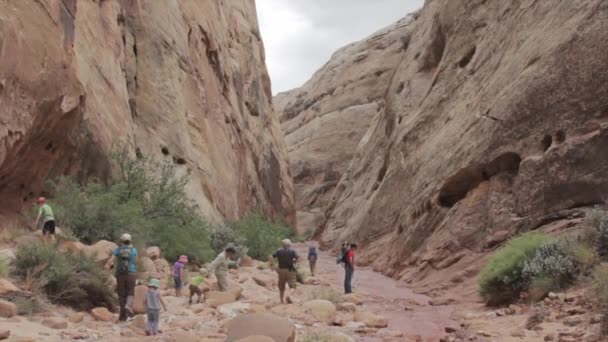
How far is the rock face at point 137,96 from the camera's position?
1221 centimetres

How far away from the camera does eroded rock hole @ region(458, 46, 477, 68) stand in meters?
22.4

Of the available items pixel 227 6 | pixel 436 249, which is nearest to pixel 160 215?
pixel 436 249

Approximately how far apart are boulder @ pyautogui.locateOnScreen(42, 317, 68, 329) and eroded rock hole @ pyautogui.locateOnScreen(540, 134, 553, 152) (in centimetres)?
1132

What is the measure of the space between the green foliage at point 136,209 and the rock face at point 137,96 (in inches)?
27.6

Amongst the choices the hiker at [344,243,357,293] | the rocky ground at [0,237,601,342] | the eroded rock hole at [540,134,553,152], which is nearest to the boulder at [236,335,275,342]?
the rocky ground at [0,237,601,342]

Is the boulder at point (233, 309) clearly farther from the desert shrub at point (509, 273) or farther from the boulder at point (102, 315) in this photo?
the desert shrub at point (509, 273)

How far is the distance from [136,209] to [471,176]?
29.8ft

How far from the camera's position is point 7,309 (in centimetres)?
760

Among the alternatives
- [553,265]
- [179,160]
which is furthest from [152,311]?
[179,160]

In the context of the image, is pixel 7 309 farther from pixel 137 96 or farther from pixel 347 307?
pixel 137 96

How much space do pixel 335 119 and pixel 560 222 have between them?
45112 mm

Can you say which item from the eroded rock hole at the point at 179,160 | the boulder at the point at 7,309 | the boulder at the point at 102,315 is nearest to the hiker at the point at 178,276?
the boulder at the point at 102,315

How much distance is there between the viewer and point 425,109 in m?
24.0

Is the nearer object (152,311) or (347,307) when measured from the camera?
(152,311)
